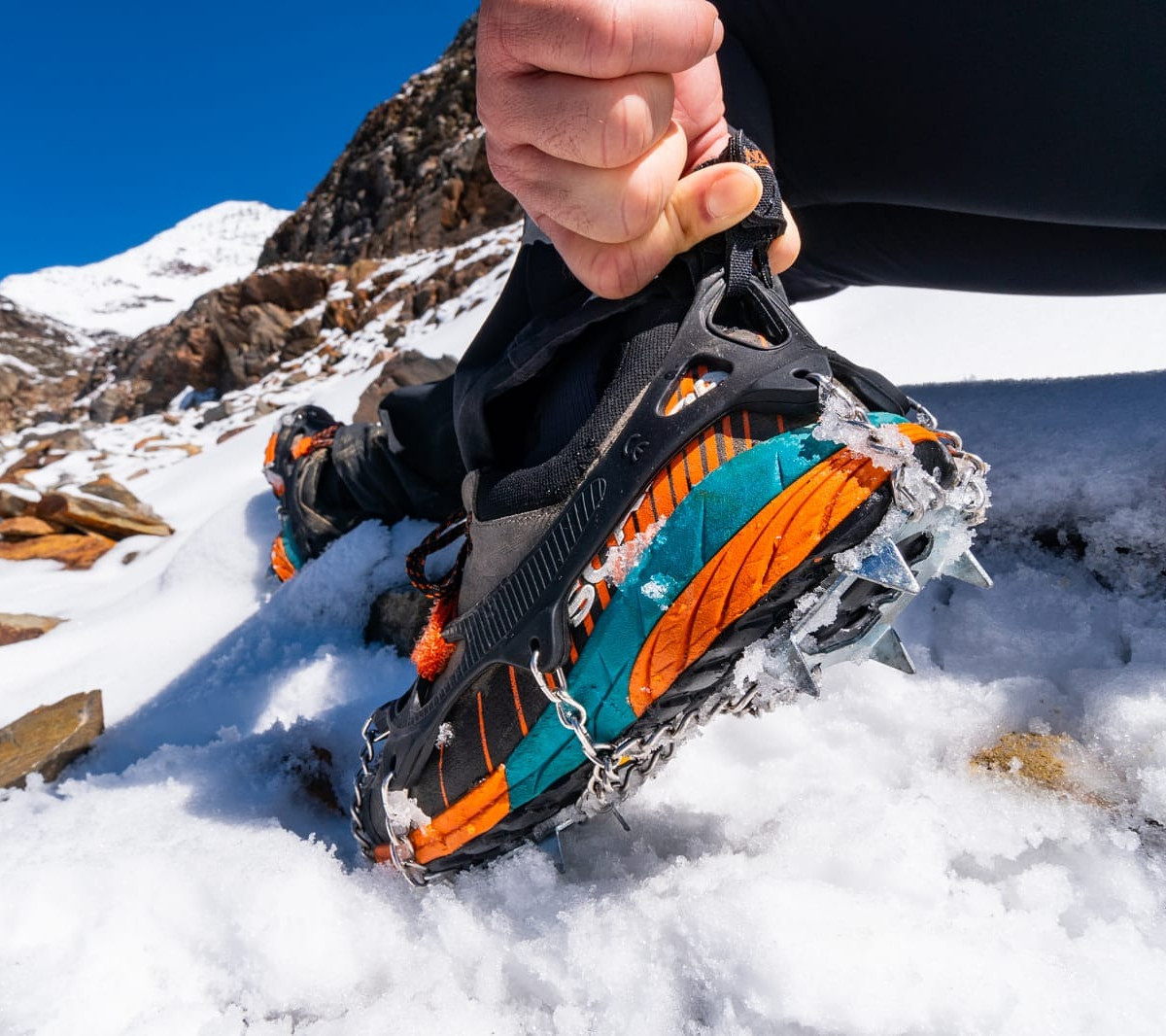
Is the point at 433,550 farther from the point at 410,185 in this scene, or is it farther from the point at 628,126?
the point at 410,185

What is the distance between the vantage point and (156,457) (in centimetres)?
518

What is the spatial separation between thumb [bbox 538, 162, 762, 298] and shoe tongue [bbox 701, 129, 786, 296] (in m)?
0.01

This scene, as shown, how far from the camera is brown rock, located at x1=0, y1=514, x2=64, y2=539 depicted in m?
2.59

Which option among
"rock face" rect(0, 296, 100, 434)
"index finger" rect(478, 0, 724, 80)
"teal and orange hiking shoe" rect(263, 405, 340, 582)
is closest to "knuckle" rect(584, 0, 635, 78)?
"index finger" rect(478, 0, 724, 80)

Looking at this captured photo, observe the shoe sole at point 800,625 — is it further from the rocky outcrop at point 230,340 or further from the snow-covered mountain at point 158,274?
the snow-covered mountain at point 158,274

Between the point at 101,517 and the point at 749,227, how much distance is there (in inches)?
105

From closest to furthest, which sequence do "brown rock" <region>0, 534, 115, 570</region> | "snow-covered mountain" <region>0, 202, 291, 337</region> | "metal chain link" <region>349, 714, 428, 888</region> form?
"metal chain link" <region>349, 714, 428, 888</region>
"brown rock" <region>0, 534, 115, 570</region>
"snow-covered mountain" <region>0, 202, 291, 337</region>

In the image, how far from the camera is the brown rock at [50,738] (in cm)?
88

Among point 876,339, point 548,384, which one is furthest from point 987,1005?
point 876,339

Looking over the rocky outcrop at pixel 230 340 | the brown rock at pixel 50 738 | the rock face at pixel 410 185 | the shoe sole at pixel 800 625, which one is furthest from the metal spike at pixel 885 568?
the rock face at pixel 410 185

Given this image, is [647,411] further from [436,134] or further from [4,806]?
[436,134]

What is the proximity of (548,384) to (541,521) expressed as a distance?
0.15m

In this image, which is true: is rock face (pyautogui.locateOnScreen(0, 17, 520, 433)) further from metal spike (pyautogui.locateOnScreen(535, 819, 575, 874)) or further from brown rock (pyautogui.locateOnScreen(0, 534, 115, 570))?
metal spike (pyautogui.locateOnScreen(535, 819, 575, 874))

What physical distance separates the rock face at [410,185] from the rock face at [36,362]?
7438 mm
